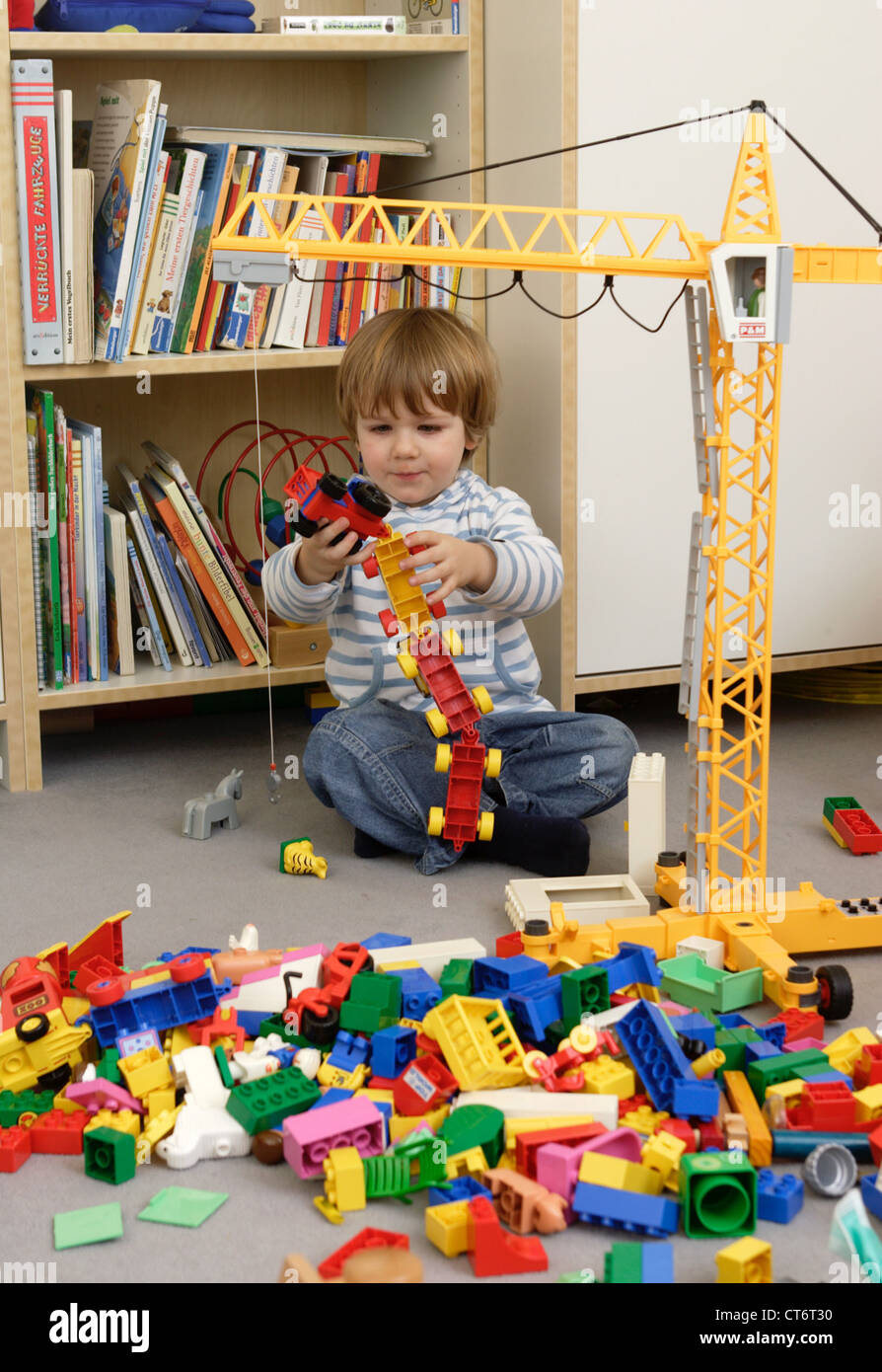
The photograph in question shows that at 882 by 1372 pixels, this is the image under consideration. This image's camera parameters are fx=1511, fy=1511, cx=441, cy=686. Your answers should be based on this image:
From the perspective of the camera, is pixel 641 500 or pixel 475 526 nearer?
pixel 475 526

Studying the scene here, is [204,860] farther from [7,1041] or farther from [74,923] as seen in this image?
[7,1041]

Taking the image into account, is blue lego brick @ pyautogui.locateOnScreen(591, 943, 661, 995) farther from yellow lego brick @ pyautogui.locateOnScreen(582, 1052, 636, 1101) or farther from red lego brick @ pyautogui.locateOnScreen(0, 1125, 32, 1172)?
red lego brick @ pyautogui.locateOnScreen(0, 1125, 32, 1172)

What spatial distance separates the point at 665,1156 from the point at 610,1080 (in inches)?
4.2

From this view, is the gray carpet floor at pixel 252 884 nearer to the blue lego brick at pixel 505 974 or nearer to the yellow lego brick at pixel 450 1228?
the yellow lego brick at pixel 450 1228

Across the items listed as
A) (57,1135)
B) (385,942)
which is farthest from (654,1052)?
(57,1135)

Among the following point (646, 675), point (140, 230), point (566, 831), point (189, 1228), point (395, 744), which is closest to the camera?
point (189, 1228)

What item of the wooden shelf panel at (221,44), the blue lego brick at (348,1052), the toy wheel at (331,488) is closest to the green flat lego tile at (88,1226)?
the blue lego brick at (348,1052)

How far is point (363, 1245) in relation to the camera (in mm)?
979

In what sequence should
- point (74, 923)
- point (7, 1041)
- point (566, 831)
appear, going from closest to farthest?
point (7, 1041) → point (74, 923) → point (566, 831)

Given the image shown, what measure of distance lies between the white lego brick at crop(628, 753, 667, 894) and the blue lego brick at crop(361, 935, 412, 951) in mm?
296

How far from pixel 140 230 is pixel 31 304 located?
169mm

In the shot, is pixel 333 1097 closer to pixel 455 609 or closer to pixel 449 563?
pixel 449 563

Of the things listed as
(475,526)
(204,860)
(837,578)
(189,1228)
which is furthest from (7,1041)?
(837,578)

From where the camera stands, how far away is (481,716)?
71.2 inches
